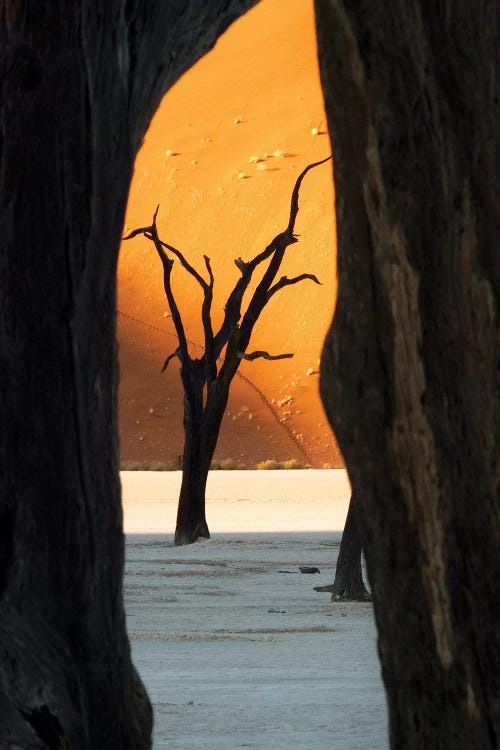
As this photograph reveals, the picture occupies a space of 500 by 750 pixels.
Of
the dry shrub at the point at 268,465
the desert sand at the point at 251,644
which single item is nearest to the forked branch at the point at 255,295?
the desert sand at the point at 251,644

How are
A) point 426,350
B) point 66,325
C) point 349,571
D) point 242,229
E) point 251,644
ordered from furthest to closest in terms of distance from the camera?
point 242,229 < point 349,571 < point 251,644 < point 66,325 < point 426,350

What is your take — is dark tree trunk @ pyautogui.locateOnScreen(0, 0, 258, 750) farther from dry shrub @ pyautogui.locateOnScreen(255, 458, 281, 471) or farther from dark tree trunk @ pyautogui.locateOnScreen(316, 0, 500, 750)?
dry shrub @ pyautogui.locateOnScreen(255, 458, 281, 471)

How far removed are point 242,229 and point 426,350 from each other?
55.2 m

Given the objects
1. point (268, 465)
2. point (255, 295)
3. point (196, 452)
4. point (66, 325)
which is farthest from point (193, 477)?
point (268, 465)

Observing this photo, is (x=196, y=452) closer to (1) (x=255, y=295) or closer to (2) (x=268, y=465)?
(1) (x=255, y=295)

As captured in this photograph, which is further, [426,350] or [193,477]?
[193,477]

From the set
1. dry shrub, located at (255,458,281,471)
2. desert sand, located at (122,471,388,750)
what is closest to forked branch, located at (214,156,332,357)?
desert sand, located at (122,471,388,750)

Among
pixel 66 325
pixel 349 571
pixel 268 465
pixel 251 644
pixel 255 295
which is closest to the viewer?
pixel 66 325

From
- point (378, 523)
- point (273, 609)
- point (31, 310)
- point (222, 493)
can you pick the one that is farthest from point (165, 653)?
point (222, 493)

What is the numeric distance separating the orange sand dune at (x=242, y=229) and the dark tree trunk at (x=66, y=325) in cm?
4613

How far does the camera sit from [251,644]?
7.34 meters

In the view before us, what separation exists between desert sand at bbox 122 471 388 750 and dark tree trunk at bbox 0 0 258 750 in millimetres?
1135

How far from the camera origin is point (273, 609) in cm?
923

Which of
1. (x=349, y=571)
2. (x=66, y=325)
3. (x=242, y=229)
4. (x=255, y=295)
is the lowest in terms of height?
(x=349, y=571)
